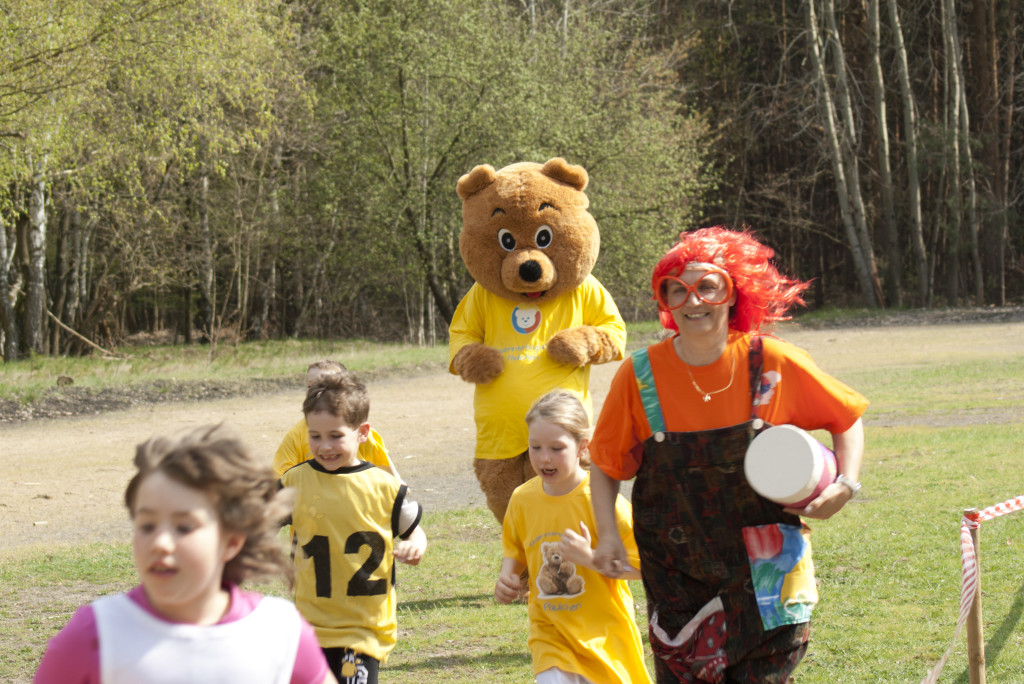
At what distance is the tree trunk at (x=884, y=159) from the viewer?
28734 millimetres

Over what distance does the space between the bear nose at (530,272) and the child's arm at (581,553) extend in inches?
104

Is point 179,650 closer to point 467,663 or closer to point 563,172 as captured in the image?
point 467,663

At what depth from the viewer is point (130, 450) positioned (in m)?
10.8

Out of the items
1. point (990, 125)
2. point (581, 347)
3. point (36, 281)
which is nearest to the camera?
point (581, 347)

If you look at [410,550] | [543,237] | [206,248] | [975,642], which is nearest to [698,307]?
[410,550]

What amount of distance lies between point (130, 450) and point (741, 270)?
904cm

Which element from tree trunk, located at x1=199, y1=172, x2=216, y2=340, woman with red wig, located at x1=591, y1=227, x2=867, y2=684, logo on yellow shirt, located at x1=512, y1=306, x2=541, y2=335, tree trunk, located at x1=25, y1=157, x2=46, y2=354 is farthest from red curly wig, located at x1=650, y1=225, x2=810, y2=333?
tree trunk, located at x1=199, y1=172, x2=216, y2=340

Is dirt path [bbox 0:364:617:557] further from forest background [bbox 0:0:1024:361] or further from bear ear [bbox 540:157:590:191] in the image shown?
forest background [bbox 0:0:1024:361]

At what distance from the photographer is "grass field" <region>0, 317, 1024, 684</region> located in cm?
471

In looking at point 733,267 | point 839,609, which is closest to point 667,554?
point 733,267

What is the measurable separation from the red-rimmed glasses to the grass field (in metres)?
2.15

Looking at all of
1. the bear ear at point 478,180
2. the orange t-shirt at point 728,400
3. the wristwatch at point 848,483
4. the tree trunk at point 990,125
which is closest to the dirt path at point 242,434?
the orange t-shirt at point 728,400

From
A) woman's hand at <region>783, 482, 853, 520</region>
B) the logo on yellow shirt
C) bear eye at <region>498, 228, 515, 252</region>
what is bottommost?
woman's hand at <region>783, 482, 853, 520</region>

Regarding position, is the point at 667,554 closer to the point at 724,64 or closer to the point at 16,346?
the point at 16,346
